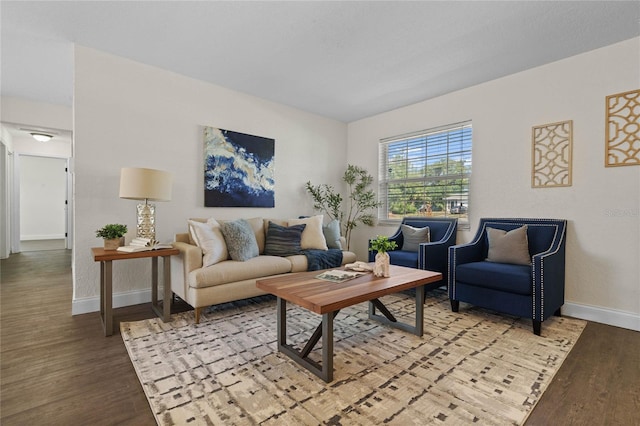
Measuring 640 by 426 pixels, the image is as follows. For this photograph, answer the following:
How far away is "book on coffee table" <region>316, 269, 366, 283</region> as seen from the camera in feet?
7.55

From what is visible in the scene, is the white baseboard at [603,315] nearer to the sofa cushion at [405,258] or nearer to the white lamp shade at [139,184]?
the sofa cushion at [405,258]

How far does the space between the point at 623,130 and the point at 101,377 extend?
4.52 metres

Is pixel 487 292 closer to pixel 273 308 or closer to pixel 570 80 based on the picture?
pixel 273 308

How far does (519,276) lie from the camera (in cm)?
257

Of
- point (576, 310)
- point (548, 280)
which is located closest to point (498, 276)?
point (548, 280)

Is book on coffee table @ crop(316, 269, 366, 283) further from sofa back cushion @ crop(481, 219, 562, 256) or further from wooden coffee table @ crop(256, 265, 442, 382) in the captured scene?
sofa back cushion @ crop(481, 219, 562, 256)

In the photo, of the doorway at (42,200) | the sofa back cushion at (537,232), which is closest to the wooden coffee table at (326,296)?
the sofa back cushion at (537,232)

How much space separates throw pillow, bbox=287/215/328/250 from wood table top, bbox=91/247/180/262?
151cm

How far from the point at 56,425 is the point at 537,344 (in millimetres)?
3043

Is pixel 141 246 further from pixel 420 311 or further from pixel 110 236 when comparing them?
pixel 420 311

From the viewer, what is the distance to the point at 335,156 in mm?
5230

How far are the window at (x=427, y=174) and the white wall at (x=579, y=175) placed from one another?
0.19 metres

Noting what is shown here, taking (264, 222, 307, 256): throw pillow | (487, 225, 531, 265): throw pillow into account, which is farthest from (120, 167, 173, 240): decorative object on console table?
(487, 225, 531, 265): throw pillow

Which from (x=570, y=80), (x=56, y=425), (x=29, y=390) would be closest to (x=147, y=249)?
(x=29, y=390)
